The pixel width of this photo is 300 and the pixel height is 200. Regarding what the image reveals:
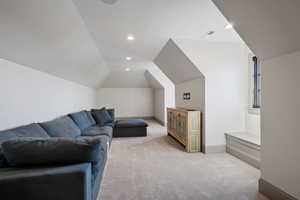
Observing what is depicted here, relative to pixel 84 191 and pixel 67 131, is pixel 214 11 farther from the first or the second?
pixel 67 131

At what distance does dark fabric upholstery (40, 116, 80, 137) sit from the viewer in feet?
8.25

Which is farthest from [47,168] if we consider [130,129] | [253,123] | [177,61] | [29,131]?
[130,129]

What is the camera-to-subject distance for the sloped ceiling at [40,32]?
5.15 ft

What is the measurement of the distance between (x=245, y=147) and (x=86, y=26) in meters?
3.60

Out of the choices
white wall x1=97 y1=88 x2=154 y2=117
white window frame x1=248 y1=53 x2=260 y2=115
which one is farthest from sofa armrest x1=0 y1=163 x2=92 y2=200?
white wall x1=97 y1=88 x2=154 y2=117

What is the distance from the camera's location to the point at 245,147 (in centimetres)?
304

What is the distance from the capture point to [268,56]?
1.89 meters

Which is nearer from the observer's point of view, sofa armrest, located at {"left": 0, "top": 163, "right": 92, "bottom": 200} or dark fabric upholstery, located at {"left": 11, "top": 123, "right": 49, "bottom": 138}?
sofa armrest, located at {"left": 0, "top": 163, "right": 92, "bottom": 200}

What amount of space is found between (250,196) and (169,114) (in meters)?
3.30

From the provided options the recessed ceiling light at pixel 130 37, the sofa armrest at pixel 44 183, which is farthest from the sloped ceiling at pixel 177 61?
the sofa armrest at pixel 44 183

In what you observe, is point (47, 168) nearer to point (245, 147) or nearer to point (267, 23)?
point (267, 23)

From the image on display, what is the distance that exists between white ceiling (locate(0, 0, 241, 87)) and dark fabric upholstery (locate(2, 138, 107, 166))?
1160mm

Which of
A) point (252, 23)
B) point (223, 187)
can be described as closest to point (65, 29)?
point (252, 23)

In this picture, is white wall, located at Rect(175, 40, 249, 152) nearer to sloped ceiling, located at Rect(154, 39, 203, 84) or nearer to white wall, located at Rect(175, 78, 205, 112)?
white wall, located at Rect(175, 78, 205, 112)
